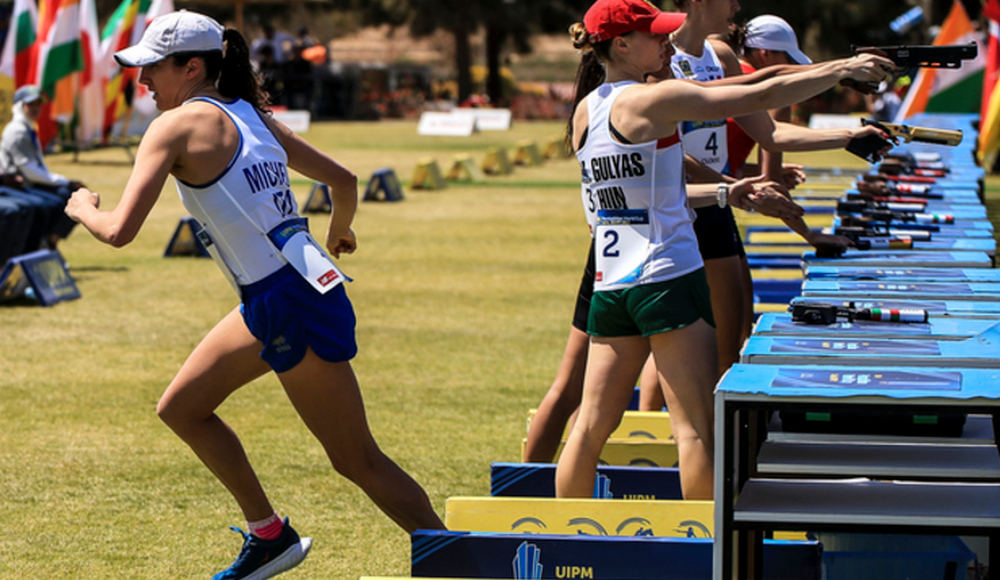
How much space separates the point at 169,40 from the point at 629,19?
153 cm

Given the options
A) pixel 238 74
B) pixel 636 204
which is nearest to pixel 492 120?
pixel 238 74

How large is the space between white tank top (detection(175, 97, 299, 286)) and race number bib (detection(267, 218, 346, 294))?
→ 0.03 metres

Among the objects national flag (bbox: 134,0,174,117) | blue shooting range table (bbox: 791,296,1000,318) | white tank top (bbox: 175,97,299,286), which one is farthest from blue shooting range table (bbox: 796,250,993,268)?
national flag (bbox: 134,0,174,117)

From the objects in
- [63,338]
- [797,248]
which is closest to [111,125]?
[63,338]

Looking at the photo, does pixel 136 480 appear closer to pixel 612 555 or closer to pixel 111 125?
pixel 612 555

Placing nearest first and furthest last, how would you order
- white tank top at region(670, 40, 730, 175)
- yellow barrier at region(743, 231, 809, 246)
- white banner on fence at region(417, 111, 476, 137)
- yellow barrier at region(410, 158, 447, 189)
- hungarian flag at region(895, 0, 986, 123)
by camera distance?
white tank top at region(670, 40, 730, 175) < yellow barrier at region(743, 231, 809, 246) < yellow barrier at region(410, 158, 447, 189) < hungarian flag at region(895, 0, 986, 123) < white banner on fence at region(417, 111, 476, 137)

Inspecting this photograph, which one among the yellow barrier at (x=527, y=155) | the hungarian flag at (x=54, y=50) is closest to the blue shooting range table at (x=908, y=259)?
the hungarian flag at (x=54, y=50)

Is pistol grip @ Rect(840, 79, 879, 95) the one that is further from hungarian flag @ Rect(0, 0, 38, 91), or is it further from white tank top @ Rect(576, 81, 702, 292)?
→ hungarian flag @ Rect(0, 0, 38, 91)

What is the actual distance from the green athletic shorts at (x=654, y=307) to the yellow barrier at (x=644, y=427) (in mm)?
1609

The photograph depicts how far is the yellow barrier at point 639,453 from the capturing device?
5.52 m

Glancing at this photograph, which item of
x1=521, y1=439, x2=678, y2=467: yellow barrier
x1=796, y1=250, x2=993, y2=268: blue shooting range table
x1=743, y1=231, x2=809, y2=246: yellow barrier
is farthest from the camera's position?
x1=743, y1=231, x2=809, y2=246: yellow barrier

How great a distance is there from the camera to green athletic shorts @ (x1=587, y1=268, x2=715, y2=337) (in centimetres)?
414

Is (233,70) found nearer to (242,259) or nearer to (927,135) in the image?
(242,259)

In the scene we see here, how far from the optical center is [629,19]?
4133mm
